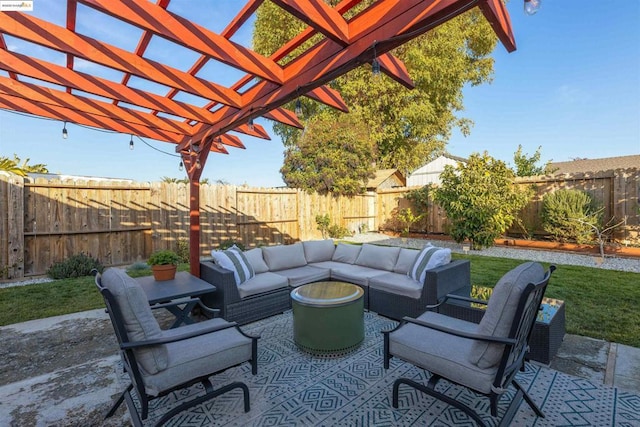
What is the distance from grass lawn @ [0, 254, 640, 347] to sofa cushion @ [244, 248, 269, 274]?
2413 millimetres

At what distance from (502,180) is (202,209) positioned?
8.52 m

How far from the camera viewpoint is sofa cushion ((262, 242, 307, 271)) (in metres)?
4.74

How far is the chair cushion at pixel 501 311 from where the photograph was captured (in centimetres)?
178

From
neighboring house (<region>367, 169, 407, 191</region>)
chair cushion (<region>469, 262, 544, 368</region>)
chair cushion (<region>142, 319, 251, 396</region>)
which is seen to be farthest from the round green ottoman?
neighboring house (<region>367, 169, 407, 191</region>)

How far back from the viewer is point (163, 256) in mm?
3947

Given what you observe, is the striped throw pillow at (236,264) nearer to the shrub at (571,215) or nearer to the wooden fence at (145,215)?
the wooden fence at (145,215)

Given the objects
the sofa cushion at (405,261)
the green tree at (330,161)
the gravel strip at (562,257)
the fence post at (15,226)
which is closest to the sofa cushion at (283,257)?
the sofa cushion at (405,261)

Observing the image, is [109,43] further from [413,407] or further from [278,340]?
[413,407]

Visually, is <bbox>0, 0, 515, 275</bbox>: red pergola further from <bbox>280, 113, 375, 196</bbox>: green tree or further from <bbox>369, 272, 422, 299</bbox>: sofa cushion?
<bbox>280, 113, 375, 196</bbox>: green tree

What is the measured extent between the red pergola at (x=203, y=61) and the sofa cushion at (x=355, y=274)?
2.14 m

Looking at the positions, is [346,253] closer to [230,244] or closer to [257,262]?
[257,262]

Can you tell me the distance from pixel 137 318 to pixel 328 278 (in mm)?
3121

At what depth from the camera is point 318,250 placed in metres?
5.37

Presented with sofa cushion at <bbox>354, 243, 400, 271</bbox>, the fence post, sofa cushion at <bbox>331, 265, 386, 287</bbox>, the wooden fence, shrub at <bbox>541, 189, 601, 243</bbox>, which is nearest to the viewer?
sofa cushion at <bbox>331, 265, 386, 287</bbox>
